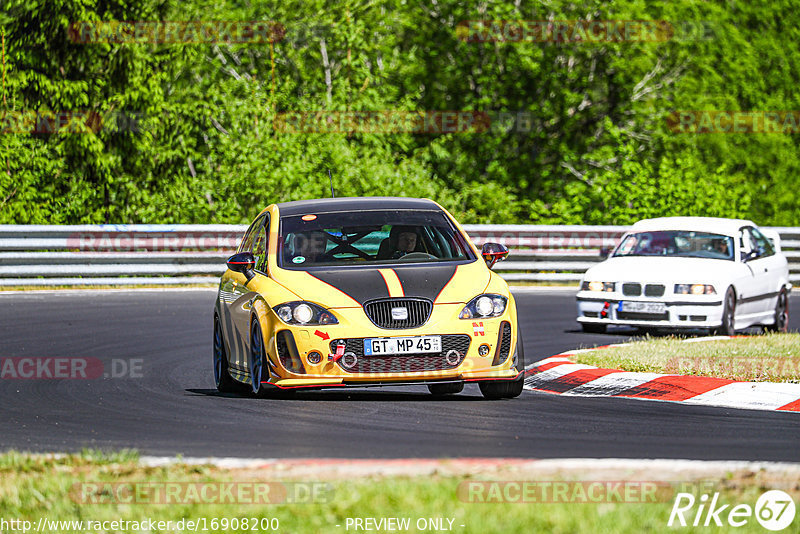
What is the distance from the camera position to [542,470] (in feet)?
21.9

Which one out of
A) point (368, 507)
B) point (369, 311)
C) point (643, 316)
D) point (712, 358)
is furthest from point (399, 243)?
point (643, 316)

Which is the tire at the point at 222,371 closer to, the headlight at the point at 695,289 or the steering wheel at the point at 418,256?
the steering wheel at the point at 418,256

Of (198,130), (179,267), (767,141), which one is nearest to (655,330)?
(179,267)

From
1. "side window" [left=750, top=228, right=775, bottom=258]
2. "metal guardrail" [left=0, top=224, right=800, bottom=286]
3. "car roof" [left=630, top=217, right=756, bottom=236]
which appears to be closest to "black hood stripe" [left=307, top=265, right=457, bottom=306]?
"car roof" [left=630, top=217, right=756, bottom=236]

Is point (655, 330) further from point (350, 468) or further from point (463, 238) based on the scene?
point (350, 468)

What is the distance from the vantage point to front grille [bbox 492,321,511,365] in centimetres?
1008

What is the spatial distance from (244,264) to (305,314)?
1.19m

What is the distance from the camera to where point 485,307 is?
1006cm

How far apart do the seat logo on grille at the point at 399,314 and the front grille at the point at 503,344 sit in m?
0.71

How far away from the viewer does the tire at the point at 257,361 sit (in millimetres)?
10094

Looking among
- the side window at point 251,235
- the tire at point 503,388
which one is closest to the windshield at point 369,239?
the side window at point 251,235

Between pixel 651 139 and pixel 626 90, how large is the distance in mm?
1525

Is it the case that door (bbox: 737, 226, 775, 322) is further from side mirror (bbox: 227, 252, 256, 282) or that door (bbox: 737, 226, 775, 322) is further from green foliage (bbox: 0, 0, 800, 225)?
green foliage (bbox: 0, 0, 800, 225)

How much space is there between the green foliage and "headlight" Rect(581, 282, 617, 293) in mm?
11820
